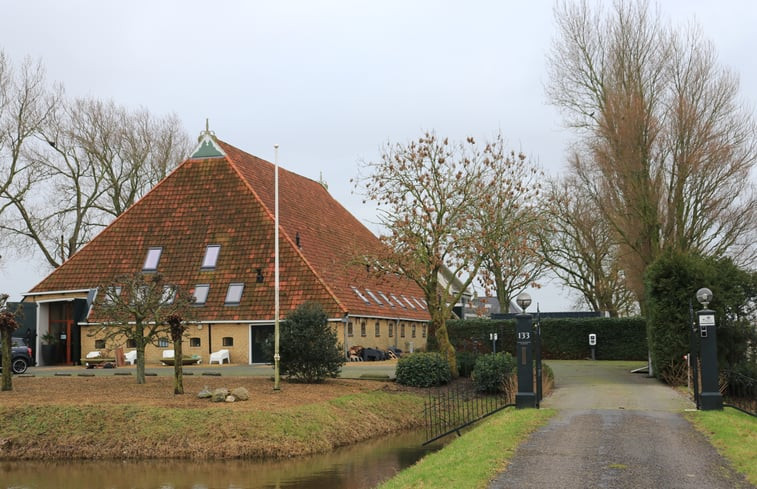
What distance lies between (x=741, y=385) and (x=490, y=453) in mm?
13192

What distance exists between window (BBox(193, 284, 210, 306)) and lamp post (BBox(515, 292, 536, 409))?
73.0 ft

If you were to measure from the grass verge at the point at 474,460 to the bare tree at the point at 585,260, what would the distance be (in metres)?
28.0

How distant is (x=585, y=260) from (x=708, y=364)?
29921mm

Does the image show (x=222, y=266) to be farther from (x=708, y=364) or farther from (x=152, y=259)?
(x=708, y=364)

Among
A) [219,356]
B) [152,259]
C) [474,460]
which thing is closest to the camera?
[474,460]

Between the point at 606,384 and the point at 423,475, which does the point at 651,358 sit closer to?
the point at 606,384

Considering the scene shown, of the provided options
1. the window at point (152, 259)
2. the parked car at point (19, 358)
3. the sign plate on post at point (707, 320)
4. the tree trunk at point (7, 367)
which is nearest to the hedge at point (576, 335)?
the window at point (152, 259)

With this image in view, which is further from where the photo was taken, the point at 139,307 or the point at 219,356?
the point at 219,356

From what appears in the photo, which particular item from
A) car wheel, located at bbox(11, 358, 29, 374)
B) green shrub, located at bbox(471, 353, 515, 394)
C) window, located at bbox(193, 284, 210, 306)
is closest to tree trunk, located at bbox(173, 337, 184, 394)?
green shrub, located at bbox(471, 353, 515, 394)

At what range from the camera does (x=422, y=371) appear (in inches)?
1174

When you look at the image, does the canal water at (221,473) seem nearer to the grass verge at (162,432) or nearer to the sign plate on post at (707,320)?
the grass verge at (162,432)

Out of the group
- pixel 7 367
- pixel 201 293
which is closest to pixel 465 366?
pixel 201 293

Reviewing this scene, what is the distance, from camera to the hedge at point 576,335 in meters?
47.1

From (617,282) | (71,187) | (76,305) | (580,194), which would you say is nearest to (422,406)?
(580,194)
